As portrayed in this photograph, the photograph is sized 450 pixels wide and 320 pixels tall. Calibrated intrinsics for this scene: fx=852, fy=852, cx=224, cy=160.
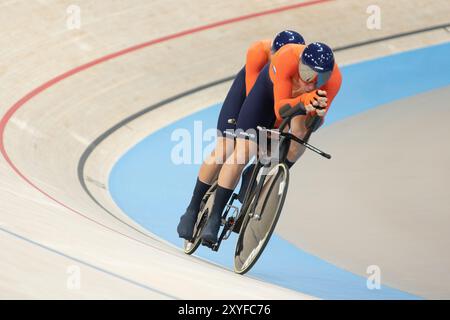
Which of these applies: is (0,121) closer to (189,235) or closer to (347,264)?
(189,235)

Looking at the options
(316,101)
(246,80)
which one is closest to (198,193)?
(246,80)

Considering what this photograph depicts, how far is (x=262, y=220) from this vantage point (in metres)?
3.74

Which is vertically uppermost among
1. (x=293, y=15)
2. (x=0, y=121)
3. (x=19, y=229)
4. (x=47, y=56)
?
(x=293, y=15)

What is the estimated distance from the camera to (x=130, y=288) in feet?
9.14

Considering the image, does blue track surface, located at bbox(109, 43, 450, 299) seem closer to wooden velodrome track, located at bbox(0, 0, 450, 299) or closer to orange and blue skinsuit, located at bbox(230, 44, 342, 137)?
wooden velodrome track, located at bbox(0, 0, 450, 299)

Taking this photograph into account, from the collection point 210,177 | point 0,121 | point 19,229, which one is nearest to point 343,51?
point 0,121

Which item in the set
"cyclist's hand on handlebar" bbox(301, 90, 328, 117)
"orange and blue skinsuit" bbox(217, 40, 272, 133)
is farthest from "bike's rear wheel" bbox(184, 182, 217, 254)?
"cyclist's hand on handlebar" bbox(301, 90, 328, 117)

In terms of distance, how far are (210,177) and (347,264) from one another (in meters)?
0.94

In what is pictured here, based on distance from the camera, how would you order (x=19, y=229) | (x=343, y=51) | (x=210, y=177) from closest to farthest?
1. (x=19, y=229)
2. (x=210, y=177)
3. (x=343, y=51)

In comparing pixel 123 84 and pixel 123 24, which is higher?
pixel 123 24

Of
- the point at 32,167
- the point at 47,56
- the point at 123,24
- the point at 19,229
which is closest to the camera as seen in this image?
the point at 19,229

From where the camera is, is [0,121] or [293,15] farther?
[293,15]

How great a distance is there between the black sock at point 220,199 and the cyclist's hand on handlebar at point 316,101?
2.29 ft

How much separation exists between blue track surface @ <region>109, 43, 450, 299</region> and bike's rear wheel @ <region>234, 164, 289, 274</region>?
37cm
